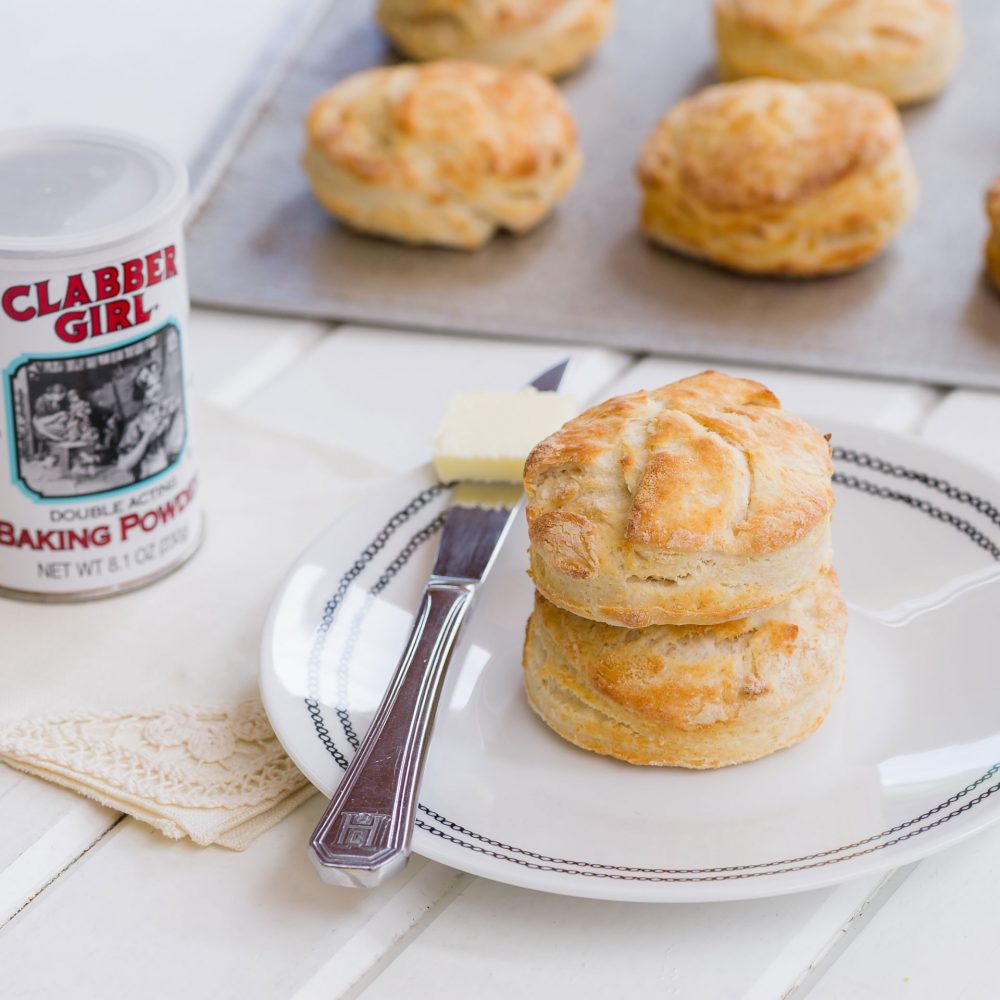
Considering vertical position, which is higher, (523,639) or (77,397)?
(77,397)

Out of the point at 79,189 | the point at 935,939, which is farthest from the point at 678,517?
the point at 79,189

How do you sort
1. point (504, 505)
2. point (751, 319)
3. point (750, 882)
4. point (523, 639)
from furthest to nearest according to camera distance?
point (751, 319) → point (504, 505) → point (523, 639) → point (750, 882)

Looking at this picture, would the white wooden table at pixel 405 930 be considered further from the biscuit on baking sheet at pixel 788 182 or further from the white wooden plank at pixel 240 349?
the biscuit on baking sheet at pixel 788 182

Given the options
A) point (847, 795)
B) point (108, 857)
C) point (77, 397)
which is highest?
point (77, 397)

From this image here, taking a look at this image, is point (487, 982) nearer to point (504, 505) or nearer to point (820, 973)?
point (820, 973)

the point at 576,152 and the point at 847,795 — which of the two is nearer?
the point at 847,795

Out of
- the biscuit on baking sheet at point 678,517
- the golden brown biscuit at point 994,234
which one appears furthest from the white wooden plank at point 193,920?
the golden brown biscuit at point 994,234

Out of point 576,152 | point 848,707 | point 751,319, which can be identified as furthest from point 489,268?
point 848,707
